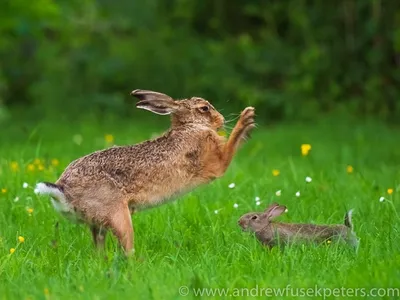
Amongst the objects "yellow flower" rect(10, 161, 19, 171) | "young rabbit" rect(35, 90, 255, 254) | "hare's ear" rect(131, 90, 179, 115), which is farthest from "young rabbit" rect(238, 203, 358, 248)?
"yellow flower" rect(10, 161, 19, 171)

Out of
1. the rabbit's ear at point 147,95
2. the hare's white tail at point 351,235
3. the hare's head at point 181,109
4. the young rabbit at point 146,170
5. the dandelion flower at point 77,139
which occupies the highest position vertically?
the dandelion flower at point 77,139

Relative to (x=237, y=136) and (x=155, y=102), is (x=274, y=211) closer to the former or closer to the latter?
(x=237, y=136)

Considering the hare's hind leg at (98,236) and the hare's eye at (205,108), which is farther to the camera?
the hare's eye at (205,108)

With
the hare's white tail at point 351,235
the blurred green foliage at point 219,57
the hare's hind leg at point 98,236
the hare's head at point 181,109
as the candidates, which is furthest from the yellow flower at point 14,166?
the blurred green foliage at point 219,57

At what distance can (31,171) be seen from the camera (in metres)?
9.88

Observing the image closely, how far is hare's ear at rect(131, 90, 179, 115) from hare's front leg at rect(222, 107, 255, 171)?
1.66ft

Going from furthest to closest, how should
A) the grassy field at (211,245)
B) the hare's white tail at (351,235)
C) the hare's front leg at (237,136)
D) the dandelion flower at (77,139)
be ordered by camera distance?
the dandelion flower at (77,139) < the hare's front leg at (237,136) < the hare's white tail at (351,235) < the grassy field at (211,245)

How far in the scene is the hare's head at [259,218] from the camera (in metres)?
7.71

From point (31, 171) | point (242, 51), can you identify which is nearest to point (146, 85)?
point (242, 51)

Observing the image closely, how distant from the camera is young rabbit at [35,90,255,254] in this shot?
7.07 m

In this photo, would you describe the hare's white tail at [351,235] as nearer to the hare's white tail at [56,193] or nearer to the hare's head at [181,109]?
the hare's head at [181,109]

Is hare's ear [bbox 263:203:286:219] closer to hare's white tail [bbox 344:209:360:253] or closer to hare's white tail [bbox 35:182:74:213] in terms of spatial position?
hare's white tail [bbox 344:209:360:253]

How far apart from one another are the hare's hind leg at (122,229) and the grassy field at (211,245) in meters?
0.10

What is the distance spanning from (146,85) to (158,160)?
14158mm
